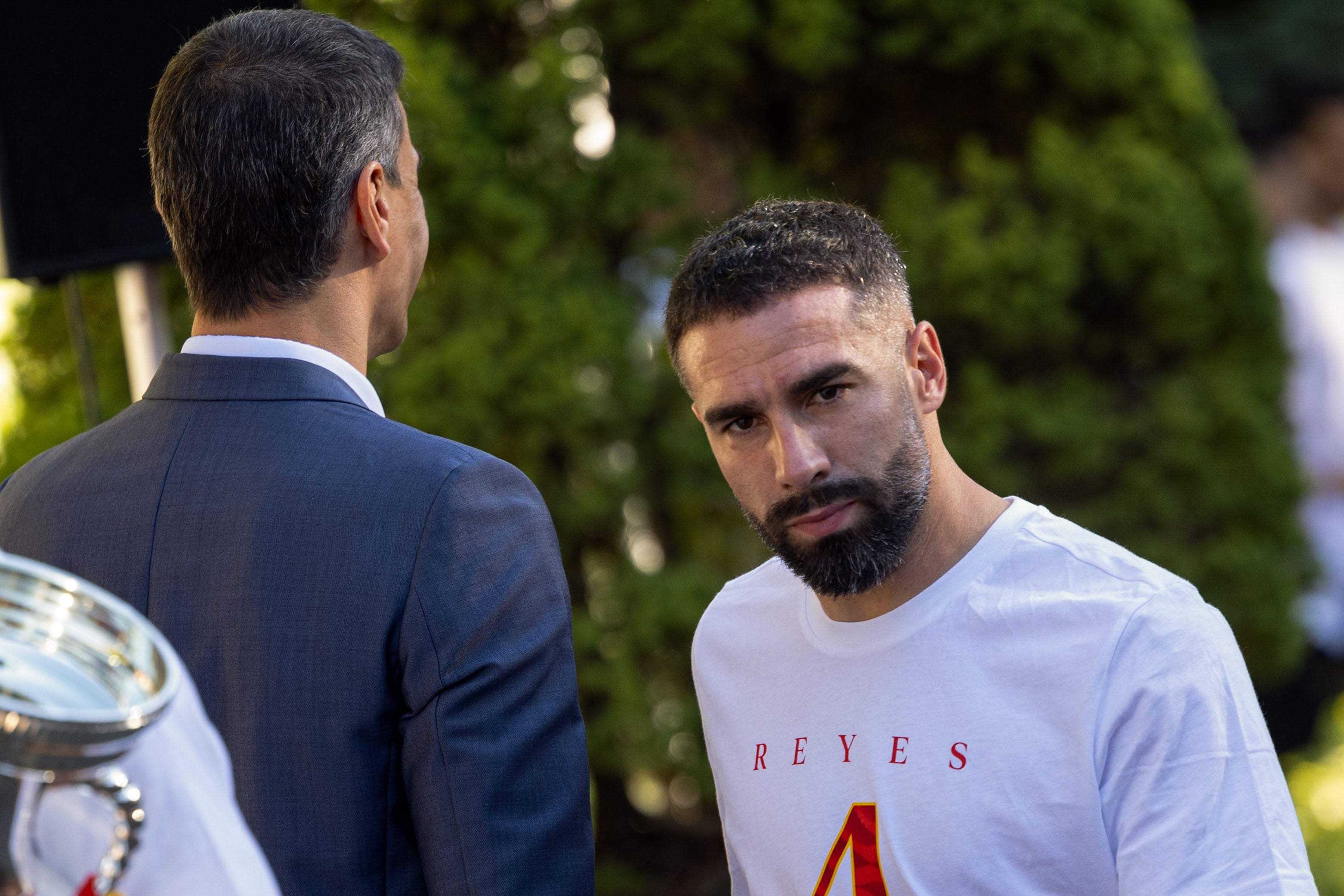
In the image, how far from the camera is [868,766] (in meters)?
1.74

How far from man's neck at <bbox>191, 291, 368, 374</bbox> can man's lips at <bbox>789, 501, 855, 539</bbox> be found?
2.10 ft

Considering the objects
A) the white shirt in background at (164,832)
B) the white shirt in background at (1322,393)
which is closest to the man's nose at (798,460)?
the white shirt in background at (164,832)

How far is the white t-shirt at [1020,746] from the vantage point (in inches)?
60.3

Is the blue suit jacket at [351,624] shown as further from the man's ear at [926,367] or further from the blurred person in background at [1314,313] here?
the blurred person in background at [1314,313]

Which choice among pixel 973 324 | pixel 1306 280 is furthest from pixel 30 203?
pixel 1306 280

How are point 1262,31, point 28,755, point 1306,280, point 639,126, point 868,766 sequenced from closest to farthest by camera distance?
point 28,755, point 868,766, point 639,126, point 1306,280, point 1262,31

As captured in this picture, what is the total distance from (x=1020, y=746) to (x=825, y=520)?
39 centimetres

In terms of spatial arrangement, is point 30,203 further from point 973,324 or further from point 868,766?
point 973,324

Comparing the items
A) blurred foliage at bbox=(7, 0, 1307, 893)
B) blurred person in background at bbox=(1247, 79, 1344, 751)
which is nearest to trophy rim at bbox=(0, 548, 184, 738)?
blurred foliage at bbox=(7, 0, 1307, 893)

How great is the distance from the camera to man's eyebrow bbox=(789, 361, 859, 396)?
1798 mm

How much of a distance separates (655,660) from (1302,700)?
13.0 feet

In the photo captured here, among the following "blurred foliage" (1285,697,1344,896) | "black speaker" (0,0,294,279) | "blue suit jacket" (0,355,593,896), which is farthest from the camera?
"blurred foliage" (1285,697,1344,896)

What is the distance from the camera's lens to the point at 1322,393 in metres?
6.01

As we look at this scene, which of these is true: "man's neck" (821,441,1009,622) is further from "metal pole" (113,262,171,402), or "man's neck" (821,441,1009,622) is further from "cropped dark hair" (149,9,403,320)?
"metal pole" (113,262,171,402)
